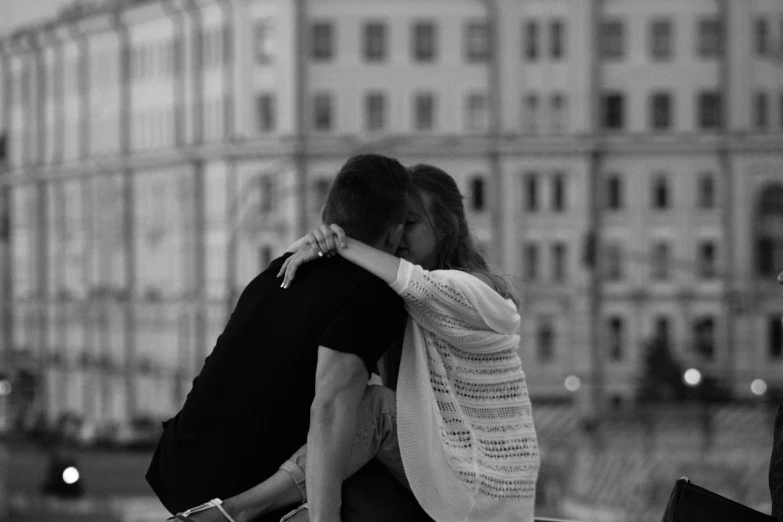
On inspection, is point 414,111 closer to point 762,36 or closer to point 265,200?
point 265,200

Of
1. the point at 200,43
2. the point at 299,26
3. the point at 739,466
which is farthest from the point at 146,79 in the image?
the point at 739,466

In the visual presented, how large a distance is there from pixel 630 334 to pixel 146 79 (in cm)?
1960

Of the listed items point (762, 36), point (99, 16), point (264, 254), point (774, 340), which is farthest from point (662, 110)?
point (99, 16)

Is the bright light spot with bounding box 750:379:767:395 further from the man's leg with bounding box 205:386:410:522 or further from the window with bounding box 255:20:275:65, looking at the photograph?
the window with bounding box 255:20:275:65

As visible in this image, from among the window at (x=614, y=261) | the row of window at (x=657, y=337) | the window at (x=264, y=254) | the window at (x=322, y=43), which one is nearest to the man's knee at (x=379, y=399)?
the row of window at (x=657, y=337)

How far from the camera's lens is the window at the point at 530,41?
52.4m

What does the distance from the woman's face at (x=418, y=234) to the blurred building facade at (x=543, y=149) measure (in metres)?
45.6

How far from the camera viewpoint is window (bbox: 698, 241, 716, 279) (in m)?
52.3

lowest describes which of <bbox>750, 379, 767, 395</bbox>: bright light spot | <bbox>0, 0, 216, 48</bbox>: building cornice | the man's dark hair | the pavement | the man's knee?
the pavement

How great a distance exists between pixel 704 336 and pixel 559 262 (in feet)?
17.2

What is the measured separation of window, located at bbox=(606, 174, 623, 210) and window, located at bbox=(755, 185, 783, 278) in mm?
4453

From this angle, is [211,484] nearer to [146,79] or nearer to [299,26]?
[299,26]

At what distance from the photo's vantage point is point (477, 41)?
53281 millimetres

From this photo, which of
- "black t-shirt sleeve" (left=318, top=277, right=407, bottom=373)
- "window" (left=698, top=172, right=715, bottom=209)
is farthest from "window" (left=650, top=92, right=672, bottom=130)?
"black t-shirt sleeve" (left=318, top=277, right=407, bottom=373)
